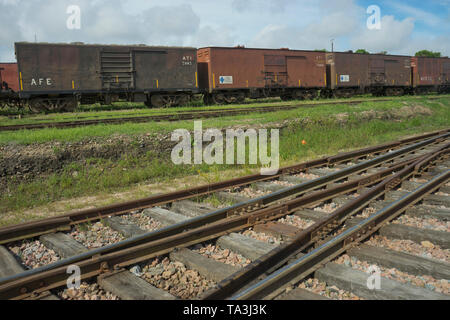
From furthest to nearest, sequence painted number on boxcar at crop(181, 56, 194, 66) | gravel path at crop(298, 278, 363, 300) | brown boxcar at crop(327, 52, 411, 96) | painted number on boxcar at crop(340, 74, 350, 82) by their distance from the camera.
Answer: painted number on boxcar at crop(340, 74, 350, 82) → brown boxcar at crop(327, 52, 411, 96) → painted number on boxcar at crop(181, 56, 194, 66) → gravel path at crop(298, 278, 363, 300)

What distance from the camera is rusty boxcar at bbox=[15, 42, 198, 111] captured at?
53.1ft

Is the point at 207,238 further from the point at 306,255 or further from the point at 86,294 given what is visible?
the point at 86,294

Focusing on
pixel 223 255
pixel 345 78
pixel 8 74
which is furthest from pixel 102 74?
pixel 345 78

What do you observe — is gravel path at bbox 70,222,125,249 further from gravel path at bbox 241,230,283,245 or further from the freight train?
the freight train

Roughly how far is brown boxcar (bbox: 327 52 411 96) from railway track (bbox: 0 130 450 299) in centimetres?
2000

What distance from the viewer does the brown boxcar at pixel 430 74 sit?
29453 millimetres

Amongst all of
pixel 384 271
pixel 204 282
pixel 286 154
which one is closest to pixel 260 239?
pixel 204 282

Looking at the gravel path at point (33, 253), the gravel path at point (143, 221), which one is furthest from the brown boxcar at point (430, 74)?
the gravel path at point (33, 253)

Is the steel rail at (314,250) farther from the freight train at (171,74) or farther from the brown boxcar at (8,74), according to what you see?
the brown boxcar at (8,74)

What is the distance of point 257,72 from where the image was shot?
21141mm

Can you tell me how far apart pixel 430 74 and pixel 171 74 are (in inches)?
915

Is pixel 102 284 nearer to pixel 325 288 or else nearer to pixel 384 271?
pixel 325 288

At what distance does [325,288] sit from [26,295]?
2.31m

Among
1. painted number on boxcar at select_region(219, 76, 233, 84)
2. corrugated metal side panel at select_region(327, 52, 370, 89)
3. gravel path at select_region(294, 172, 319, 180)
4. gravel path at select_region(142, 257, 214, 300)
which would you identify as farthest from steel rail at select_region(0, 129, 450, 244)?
corrugated metal side panel at select_region(327, 52, 370, 89)
